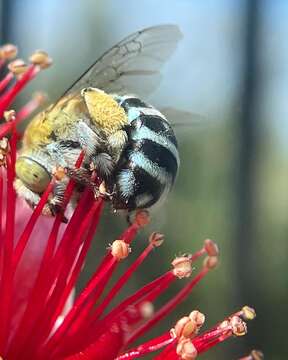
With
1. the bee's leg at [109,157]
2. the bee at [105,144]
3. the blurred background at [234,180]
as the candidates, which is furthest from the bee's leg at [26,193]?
the blurred background at [234,180]

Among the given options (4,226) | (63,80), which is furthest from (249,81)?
(4,226)

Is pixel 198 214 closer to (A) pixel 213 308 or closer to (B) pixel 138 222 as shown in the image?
(A) pixel 213 308

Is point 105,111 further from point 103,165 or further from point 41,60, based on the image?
point 41,60

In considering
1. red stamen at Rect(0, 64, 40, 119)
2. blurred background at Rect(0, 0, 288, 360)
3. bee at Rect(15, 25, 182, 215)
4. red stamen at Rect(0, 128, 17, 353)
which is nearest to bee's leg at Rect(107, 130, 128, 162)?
bee at Rect(15, 25, 182, 215)

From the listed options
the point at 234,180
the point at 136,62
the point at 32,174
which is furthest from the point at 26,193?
the point at 234,180

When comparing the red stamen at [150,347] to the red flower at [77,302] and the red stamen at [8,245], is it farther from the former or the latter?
the red stamen at [8,245]

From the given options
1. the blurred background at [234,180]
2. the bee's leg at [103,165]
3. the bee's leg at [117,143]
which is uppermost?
the bee's leg at [117,143]
